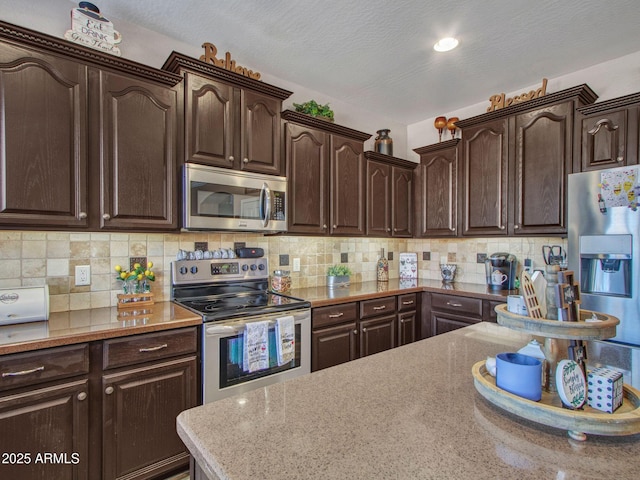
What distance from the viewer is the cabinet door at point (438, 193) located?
3.32 metres

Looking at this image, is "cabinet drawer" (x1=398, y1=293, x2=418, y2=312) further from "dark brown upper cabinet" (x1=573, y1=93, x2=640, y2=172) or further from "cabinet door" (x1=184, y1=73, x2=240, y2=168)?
"cabinet door" (x1=184, y1=73, x2=240, y2=168)

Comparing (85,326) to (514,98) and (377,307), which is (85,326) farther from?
(514,98)

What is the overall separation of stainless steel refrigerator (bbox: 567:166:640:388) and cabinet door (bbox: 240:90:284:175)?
2072 millimetres

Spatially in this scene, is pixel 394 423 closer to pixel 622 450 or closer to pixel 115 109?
pixel 622 450

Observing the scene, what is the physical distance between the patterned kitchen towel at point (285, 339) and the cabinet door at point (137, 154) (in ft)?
2.93

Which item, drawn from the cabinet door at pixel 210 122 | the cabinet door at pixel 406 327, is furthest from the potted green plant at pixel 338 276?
the cabinet door at pixel 210 122

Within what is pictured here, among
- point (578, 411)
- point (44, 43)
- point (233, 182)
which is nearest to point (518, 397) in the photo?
point (578, 411)

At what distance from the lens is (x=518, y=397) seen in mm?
757

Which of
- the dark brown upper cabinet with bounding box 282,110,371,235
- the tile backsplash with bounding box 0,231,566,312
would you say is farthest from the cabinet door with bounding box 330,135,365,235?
the tile backsplash with bounding box 0,231,566,312

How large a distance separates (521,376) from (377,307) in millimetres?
2063

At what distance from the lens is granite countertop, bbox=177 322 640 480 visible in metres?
0.60

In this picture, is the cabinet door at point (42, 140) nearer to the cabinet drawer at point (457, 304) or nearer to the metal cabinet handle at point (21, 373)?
the metal cabinet handle at point (21, 373)

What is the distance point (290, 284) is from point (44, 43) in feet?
6.82

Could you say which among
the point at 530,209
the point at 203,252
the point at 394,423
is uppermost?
the point at 530,209
